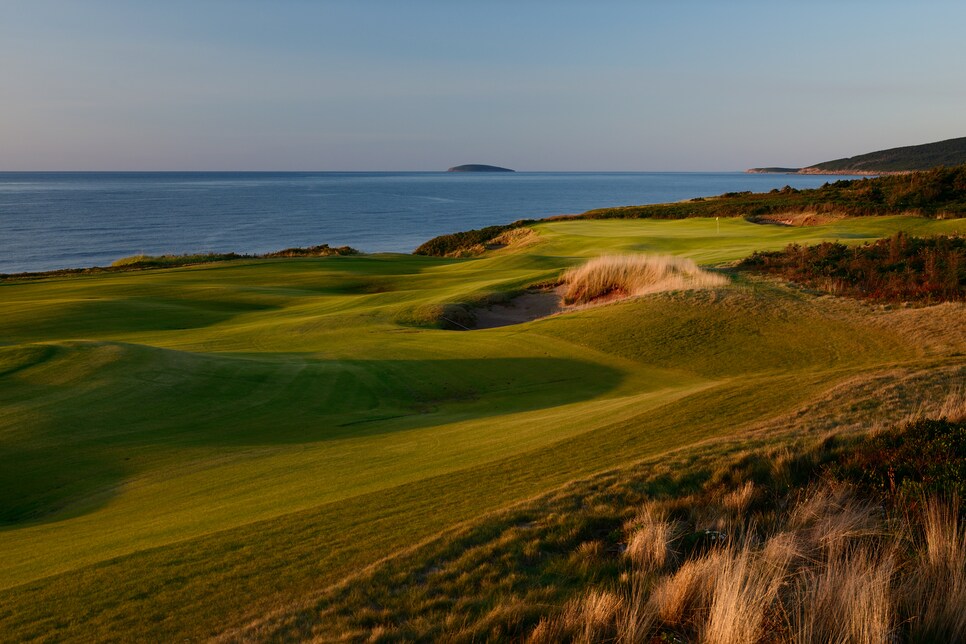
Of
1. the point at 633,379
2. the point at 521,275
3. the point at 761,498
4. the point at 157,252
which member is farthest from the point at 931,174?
the point at 157,252

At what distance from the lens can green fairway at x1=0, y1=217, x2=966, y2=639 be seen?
6152 millimetres

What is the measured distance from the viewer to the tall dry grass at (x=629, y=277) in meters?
22.2

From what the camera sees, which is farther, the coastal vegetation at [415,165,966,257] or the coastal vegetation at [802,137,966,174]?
the coastal vegetation at [802,137,966,174]

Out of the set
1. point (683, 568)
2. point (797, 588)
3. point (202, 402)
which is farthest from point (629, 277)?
point (797, 588)

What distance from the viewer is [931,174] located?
2025 inches

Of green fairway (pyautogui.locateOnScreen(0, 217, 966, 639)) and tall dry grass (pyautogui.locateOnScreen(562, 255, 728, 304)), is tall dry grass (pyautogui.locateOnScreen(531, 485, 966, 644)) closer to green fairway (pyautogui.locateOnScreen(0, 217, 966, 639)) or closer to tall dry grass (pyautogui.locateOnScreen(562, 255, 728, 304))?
green fairway (pyautogui.locateOnScreen(0, 217, 966, 639))

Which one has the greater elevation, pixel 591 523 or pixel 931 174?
pixel 931 174

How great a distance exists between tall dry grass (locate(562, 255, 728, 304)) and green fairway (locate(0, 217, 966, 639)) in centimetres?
158

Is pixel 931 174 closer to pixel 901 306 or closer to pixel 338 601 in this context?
pixel 901 306

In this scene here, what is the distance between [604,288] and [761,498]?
714 inches

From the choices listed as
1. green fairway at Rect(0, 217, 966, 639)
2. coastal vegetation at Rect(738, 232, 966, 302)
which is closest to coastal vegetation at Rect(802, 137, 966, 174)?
coastal vegetation at Rect(738, 232, 966, 302)

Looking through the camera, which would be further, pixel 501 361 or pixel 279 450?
pixel 501 361

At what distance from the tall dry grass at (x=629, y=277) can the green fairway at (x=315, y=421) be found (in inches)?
62.3

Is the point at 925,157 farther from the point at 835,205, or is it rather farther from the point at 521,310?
the point at 521,310
